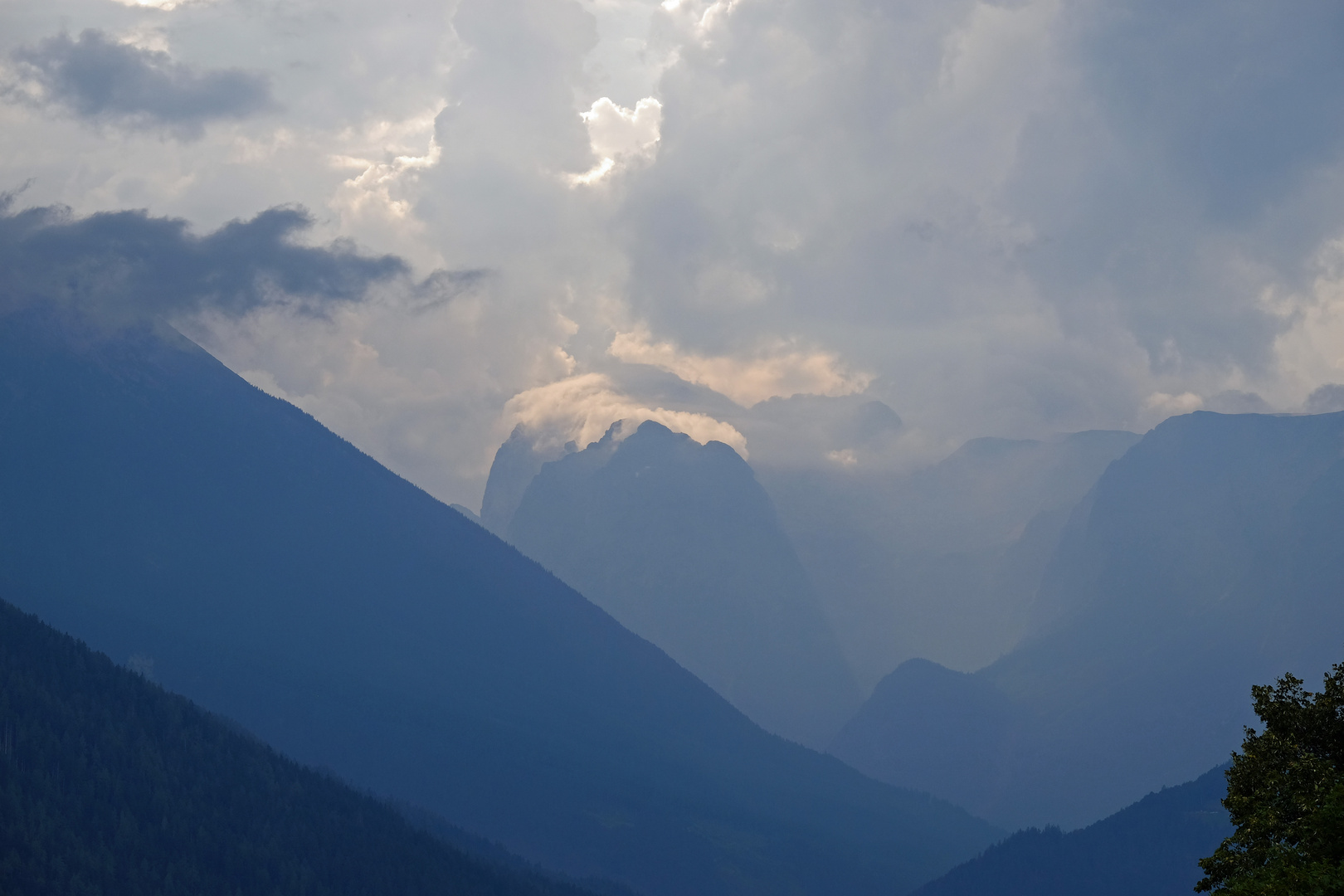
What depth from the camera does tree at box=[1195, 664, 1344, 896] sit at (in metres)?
44.4

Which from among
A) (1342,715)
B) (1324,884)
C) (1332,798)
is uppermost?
(1342,715)

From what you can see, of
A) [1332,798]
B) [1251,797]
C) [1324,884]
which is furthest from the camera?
[1251,797]

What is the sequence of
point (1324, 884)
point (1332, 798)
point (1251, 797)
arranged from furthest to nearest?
point (1251, 797) < point (1332, 798) < point (1324, 884)

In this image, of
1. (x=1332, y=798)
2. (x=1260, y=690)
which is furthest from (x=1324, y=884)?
(x=1260, y=690)

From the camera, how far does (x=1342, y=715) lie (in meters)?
53.8

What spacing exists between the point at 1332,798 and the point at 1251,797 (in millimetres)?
8568

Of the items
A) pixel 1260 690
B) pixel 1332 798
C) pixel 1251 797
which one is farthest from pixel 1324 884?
pixel 1260 690

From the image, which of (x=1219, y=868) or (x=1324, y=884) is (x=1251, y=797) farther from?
(x=1324, y=884)

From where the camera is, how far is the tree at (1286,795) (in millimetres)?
44438

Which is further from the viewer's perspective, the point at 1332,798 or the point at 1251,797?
the point at 1251,797

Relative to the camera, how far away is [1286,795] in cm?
5097

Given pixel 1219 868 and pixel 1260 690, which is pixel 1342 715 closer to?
pixel 1260 690

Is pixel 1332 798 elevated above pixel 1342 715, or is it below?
below

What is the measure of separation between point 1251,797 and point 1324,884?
12876 millimetres
